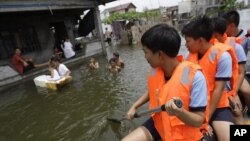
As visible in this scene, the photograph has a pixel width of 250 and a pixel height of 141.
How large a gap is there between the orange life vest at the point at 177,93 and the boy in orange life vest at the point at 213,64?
502mm

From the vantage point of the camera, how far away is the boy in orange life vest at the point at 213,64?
249 centimetres

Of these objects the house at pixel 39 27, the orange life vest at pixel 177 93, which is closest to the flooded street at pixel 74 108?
the orange life vest at pixel 177 93

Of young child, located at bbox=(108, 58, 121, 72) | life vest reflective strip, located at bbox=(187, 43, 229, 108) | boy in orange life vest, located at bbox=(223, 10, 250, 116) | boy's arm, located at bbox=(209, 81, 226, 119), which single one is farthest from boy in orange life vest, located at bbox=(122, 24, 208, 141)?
young child, located at bbox=(108, 58, 121, 72)

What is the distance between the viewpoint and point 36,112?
678cm

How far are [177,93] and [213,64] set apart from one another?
84 centimetres

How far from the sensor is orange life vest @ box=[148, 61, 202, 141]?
6.32ft

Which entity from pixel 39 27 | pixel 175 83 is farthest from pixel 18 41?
pixel 175 83

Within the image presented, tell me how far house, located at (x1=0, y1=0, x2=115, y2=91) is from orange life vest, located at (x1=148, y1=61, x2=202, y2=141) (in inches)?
368

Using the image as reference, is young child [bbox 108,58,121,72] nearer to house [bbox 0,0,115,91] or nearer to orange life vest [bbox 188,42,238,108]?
house [bbox 0,0,115,91]

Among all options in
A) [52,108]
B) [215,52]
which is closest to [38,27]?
[52,108]

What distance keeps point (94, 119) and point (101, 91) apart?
2.19 meters

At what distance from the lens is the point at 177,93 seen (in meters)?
1.93

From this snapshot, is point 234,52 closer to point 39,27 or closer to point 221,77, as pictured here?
point 221,77

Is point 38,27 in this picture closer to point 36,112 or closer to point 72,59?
point 72,59
